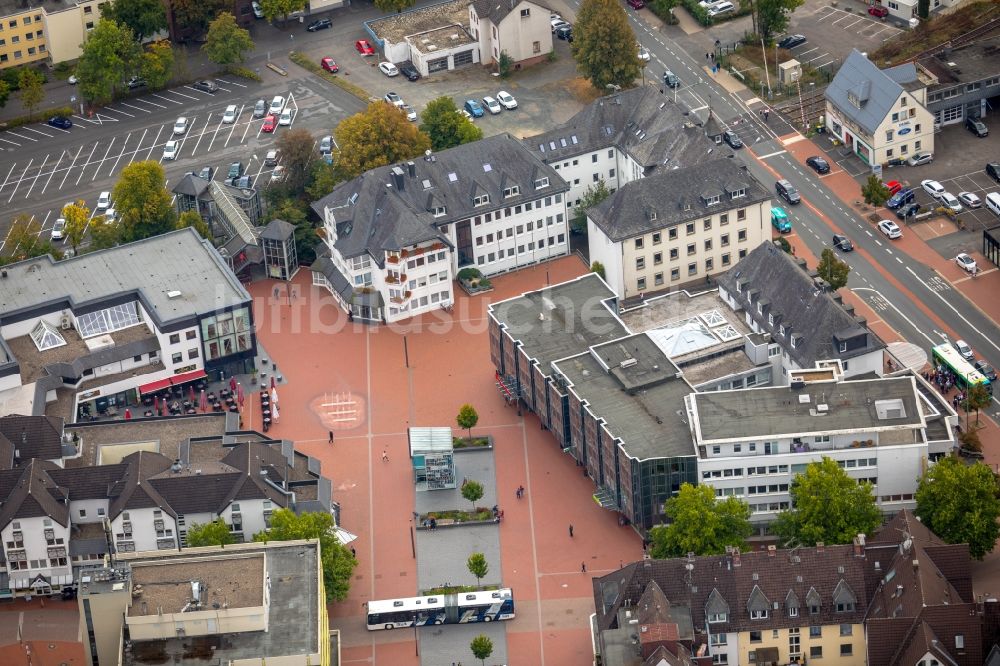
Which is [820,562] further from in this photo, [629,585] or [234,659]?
[234,659]

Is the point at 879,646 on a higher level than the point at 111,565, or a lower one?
lower

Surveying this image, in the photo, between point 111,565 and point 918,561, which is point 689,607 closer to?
point 918,561

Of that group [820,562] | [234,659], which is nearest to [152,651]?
[234,659]

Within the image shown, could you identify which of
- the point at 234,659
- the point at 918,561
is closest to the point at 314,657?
the point at 234,659

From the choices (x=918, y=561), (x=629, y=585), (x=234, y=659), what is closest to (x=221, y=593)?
(x=234, y=659)

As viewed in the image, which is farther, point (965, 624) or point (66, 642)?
point (66, 642)

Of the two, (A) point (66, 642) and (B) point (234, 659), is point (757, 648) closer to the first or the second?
(B) point (234, 659)
